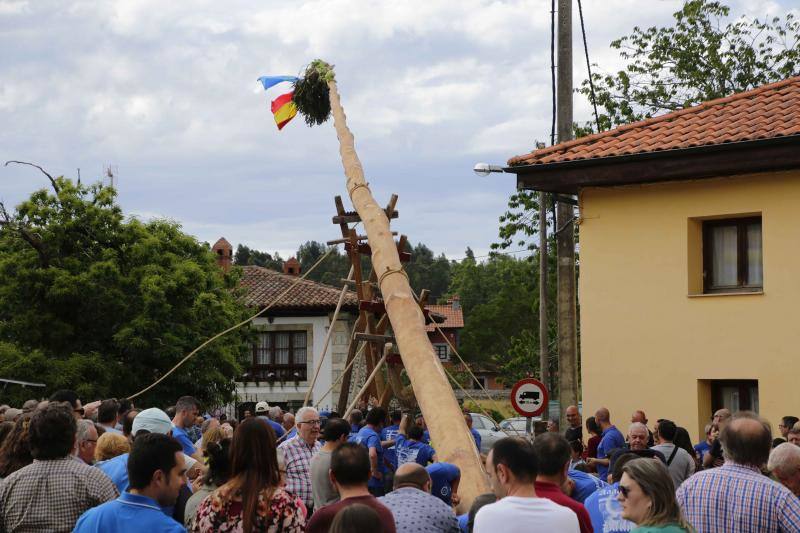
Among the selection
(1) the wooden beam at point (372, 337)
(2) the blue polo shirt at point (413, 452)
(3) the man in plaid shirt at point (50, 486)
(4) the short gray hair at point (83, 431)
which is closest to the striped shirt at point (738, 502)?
(3) the man in plaid shirt at point (50, 486)

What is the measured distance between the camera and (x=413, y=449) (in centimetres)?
1249

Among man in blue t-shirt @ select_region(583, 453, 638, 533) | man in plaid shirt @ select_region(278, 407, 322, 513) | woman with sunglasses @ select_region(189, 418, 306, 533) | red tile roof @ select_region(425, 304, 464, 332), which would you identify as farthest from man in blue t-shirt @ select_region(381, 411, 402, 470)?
red tile roof @ select_region(425, 304, 464, 332)

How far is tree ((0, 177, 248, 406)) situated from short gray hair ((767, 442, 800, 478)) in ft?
76.0

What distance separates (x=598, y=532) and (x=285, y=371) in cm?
4370

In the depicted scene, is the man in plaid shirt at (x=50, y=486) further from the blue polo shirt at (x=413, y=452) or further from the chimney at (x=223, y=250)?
the chimney at (x=223, y=250)

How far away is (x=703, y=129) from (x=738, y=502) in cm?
1172

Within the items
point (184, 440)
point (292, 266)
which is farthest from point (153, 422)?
point (292, 266)

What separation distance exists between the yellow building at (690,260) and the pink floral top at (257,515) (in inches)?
441

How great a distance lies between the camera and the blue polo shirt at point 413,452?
12406 mm

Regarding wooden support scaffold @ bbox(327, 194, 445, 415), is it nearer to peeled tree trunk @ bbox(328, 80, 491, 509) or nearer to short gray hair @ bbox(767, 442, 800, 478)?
peeled tree trunk @ bbox(328, 80, 491, 509)

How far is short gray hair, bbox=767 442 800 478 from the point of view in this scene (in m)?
6.90

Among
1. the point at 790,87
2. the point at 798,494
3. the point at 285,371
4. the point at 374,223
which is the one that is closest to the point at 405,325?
the point at 374,223

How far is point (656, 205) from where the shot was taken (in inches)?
661

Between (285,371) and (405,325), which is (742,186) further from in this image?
(285,371)
